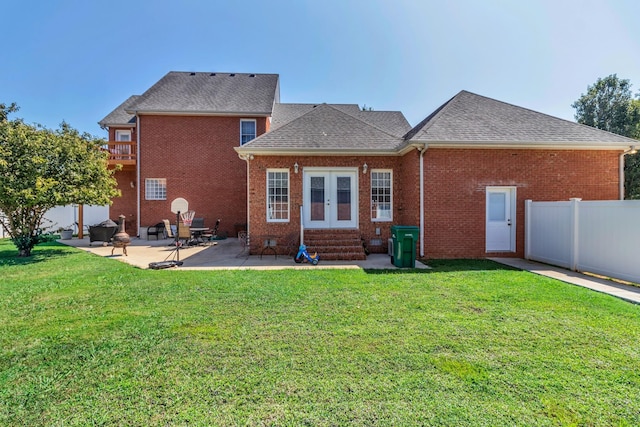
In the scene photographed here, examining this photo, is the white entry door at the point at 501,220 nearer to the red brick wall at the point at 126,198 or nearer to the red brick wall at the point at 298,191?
the red brick wall at the point at 298,191

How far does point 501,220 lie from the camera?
988cm

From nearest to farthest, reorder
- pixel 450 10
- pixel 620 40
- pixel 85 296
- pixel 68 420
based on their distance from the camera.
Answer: pixel 68 420 → pixel 85 296 → pixel 450 10 → pixel 620 40

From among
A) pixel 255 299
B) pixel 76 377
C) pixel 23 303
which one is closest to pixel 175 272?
pixel 23 303

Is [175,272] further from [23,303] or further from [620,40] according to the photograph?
[620,40]

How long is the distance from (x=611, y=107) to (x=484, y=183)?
33.4m

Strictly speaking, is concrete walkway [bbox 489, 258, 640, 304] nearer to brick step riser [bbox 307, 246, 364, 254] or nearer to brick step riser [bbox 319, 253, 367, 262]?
brick step riser [bbox 319, 253, 367, 262]

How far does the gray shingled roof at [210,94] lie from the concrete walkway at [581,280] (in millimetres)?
14482

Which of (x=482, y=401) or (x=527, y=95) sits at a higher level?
Result: (x=527, y=95)

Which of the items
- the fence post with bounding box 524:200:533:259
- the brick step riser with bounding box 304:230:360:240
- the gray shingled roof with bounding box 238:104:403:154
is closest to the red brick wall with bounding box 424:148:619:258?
the fence post with bounding box 524:200:533:259

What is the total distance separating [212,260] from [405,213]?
7.05m

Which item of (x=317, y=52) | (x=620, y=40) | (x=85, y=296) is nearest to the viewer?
(x=85, y=296)

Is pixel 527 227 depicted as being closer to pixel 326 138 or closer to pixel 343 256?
pixel 343 256

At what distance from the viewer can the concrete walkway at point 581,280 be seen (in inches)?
229

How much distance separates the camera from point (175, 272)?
782 centimetres
